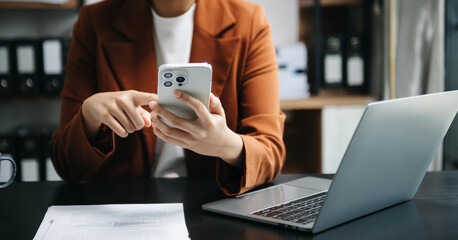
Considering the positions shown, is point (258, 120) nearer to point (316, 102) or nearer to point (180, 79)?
point (180, 79)

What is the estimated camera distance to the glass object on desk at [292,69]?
262 cm

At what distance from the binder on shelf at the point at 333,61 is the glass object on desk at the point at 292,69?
13 centimetres

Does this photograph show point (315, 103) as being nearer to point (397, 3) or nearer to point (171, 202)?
point (397, 3)

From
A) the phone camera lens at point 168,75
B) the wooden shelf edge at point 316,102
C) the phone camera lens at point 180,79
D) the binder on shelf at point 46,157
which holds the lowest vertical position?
the binder on shelf at point 46,157

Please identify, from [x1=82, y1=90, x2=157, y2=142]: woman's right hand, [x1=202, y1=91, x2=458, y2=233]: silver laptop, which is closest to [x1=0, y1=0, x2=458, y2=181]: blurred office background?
[x1=202, y1=91, x2=458, y2=233]: silver laptop

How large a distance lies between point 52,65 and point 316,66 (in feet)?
4.52

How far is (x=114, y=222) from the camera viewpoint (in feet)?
2.59

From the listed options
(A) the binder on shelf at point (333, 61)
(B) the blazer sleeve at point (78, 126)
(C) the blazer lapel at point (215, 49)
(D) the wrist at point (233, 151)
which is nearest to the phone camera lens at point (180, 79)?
(D) the wrist at point (233, 151)

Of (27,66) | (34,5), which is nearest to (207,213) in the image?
(27,66)

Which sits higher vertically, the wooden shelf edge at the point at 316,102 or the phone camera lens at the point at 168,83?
the phone camera lens at the point at 168,83

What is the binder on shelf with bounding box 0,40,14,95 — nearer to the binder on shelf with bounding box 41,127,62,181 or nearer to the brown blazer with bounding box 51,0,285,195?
the binder on shelf with bounding box 41,127,62,181

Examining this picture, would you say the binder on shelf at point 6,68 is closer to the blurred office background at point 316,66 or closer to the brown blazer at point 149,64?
the blurred office background at point 316,66

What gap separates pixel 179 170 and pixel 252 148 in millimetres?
309

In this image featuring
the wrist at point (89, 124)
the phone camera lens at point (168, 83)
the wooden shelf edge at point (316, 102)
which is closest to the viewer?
the phone camera lens at point (168, 83)
